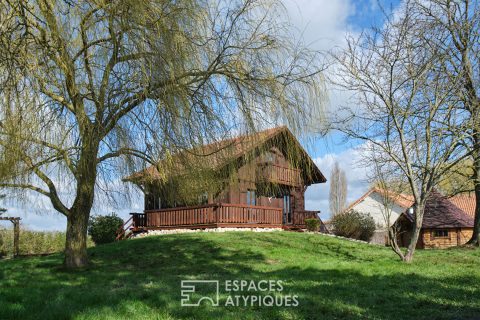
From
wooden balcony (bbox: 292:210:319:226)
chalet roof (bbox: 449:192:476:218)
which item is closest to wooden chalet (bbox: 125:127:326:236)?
wooden balcony (bbox: 292:210:319:226)

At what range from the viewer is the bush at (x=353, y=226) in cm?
2745

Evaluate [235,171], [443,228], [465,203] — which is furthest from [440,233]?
[235,171]

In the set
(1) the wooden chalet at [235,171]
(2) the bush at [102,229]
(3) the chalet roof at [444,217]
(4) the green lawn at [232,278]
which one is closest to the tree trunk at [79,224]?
(4) the green lawn at [232,278]

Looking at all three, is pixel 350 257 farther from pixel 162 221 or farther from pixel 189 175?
pixel 162 221

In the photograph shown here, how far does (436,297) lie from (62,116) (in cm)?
585

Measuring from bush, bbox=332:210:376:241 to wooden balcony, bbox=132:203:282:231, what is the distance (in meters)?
5.22

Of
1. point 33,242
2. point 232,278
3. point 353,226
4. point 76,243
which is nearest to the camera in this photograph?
point 232,278

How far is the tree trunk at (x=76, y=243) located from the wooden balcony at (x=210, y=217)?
407 inches

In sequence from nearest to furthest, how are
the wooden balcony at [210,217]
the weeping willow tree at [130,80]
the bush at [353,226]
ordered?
the weeping willow tree at [130,80], the wooden balcony at [210,217], the bush at [353,226]

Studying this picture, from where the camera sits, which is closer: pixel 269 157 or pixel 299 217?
pixel 269 157

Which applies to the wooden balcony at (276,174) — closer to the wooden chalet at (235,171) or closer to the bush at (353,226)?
the wooden chalet at (235,171)

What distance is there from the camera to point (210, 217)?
21219 mm

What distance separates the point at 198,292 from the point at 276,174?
2.16 meters

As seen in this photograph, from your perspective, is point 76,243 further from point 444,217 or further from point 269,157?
point 444,217
